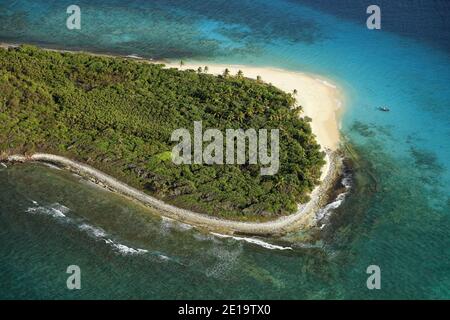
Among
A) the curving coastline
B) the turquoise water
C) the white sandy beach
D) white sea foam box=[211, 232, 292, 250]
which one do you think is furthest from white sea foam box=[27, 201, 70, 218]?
the white sandy beach

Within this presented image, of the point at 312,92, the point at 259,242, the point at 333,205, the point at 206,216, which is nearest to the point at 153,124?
the point at 206,216

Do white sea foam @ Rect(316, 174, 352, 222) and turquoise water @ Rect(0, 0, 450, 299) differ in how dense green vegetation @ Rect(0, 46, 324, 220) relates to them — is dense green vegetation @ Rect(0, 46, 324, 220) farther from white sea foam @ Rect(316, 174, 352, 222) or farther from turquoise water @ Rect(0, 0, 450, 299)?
turquoise water @ Rect(0, 0, 450, 299)

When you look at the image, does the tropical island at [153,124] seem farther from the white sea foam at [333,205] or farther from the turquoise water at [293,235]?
the turquoise water at [293,235]

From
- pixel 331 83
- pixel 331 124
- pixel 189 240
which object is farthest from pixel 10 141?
pixel 331 83

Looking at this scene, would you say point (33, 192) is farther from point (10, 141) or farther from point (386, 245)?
point (386, 245)

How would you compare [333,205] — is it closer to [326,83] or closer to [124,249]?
[124,249]
